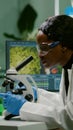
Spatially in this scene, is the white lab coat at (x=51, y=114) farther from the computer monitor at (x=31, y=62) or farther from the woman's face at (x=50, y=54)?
the computer monitor at (x=31, y=62)

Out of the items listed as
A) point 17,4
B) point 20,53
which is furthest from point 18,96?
point 17,4

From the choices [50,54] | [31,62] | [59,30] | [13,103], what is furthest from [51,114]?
[31,62]

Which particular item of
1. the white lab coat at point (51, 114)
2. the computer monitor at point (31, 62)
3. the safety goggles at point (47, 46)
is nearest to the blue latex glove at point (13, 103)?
the white lab coat at point (51, 114)

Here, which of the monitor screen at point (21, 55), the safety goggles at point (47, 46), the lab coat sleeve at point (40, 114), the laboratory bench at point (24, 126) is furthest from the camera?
the monitor screen at point (21, 55)

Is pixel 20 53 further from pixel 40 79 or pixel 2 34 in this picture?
pixel 2 34

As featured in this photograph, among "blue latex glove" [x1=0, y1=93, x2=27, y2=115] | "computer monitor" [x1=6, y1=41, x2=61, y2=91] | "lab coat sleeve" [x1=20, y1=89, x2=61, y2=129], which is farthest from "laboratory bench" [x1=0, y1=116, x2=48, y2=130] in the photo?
"computer monitor" [x1=6, y1=41, x2=61, y2=91]

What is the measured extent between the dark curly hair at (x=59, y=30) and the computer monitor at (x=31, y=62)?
85 cm

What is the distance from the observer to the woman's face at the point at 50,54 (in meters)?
1.68

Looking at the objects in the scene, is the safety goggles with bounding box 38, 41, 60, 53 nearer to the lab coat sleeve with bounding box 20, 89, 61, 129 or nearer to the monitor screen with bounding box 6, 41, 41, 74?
the lab coat sleeve with bounding box 20, 89, 61, 129

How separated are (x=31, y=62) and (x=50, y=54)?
892 millimetres

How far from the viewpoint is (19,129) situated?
128 centimetres

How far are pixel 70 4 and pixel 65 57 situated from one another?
1996 mm

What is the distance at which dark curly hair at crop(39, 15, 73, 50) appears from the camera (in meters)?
1.69

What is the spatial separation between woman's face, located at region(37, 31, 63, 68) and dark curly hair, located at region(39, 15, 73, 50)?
3 cm
